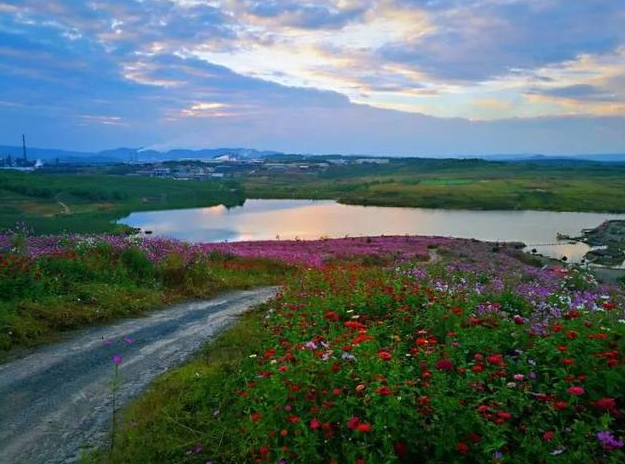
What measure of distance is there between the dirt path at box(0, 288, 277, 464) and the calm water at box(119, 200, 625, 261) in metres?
48.1

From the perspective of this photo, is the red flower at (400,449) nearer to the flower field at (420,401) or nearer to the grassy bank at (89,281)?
the flower field at (420,401)

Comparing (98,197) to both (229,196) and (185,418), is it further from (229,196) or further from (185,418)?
(185,418)

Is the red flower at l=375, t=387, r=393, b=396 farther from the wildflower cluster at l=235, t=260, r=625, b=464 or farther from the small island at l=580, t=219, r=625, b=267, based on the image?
the small island at l=580, t=219, r=625, b=267

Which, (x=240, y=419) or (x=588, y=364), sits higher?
(x=588, y=364)

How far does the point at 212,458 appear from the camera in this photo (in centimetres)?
596

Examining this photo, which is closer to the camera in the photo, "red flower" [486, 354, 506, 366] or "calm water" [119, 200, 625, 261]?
"red flower" [486, 354, 506, 366]

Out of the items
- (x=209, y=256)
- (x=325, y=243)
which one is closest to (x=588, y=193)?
(x=325, y=243)

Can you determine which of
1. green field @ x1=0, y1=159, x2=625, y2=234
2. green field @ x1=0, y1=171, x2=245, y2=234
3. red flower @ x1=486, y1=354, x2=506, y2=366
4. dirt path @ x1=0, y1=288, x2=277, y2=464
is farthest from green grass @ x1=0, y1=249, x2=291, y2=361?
green field @ x1=0, y1=159, x2=625, y2=234

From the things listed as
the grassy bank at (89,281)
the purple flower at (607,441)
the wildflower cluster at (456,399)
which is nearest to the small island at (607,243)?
the grassy bank at (89,281)

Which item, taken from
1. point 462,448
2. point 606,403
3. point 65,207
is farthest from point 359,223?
point 462,448

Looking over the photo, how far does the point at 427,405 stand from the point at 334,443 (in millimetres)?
950

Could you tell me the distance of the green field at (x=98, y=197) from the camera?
278 feet

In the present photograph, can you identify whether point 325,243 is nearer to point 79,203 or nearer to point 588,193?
point 79,203

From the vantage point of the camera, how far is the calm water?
2638 inches
